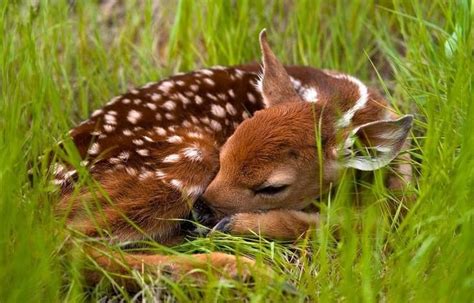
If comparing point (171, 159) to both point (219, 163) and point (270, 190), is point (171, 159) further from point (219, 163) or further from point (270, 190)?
point (270, 190)

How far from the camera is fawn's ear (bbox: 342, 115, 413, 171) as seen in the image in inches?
168

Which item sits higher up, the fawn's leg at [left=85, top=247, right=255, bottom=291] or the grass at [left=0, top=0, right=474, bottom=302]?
the grass at [left=0, top=0, right=474, bottom=302]

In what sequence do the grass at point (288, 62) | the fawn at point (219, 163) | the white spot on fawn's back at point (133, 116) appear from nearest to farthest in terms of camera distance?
1. the grass at point (288, 62)
2. the fawn at point (219, 163)
3. the white spot on fawn's back at point (133, 116)

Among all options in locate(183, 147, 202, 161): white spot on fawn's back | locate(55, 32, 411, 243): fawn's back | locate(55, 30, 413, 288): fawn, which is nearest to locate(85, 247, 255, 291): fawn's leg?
locate(55, 30, 413, 288): fawn

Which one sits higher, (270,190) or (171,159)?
(171,159)

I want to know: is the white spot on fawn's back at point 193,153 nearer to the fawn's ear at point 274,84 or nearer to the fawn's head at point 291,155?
the fawn's head at point 291,155

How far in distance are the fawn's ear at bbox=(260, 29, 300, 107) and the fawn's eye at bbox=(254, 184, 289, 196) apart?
54 centimetres

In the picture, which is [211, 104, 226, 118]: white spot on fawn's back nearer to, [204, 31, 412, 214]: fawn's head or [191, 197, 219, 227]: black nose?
[204, 31, 412, 214]: fawn's head

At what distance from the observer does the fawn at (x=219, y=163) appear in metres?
4.17

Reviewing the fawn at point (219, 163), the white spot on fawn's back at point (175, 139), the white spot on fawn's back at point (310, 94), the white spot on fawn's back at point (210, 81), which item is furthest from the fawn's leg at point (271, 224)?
the white spot on fawn's back at point (210, 81)

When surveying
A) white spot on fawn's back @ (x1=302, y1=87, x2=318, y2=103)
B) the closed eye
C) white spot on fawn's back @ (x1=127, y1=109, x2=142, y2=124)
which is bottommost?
the closed eye

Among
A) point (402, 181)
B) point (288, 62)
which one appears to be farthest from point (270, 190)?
point (288, 62)

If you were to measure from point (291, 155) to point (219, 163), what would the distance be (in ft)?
1.14

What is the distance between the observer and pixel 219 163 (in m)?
4.49
